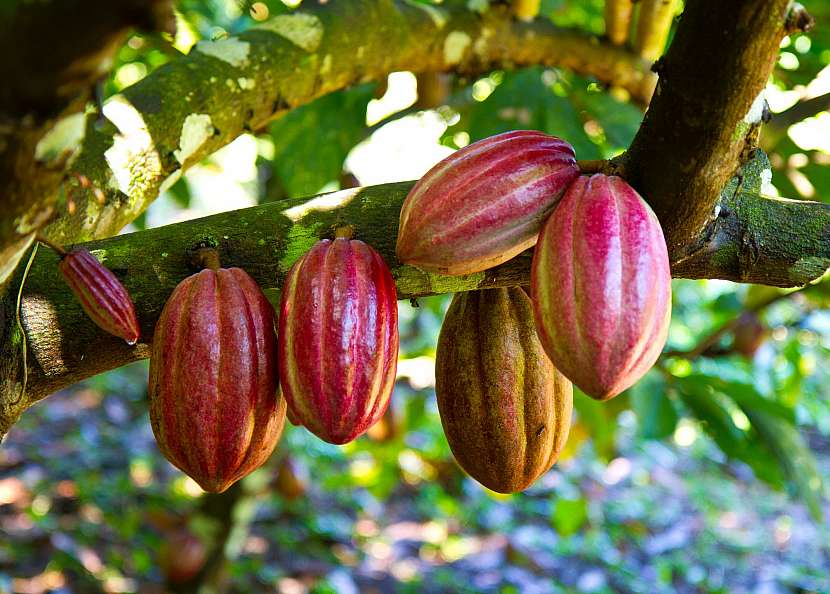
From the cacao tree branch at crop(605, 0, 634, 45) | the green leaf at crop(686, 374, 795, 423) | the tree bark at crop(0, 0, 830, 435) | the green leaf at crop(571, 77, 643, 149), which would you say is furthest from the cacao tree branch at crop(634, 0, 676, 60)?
the tree bark at crop(0, 0, 830, 435)

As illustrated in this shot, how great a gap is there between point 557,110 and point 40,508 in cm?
271

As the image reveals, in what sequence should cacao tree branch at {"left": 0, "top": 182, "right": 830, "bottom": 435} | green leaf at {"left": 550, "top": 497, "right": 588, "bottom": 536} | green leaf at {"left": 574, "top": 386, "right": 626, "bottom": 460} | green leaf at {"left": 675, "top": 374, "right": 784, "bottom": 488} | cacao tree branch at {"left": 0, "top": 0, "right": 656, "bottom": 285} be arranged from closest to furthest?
cacao tree branch at {"left": 0, "top": 182, "right": 830, "bottom": 435} < cacao tree branch at {"left": 0, "top": 0, "right": 656, "bottom": 285} < green leaf at {"left": 675, "top": 374, "right": 784, "bottom": 488} < green leaf at {"left": 574, "top": 386, "right": 626, "bottom": 460} < green leaf at {"left": 550, "top": 497, "right": 588, "bottom": 536}

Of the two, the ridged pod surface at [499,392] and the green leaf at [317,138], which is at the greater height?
the ridged pod surface at [499,392]

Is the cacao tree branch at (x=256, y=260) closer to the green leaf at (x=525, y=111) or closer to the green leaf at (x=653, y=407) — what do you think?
the green leaf at (x=525, y=111)

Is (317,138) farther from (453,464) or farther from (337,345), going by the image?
(453,464)

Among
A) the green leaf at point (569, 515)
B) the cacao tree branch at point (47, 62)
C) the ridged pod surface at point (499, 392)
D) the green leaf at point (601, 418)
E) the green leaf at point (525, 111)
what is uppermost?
the cacao tree branch at point (47, 62)

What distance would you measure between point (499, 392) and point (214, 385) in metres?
0.29

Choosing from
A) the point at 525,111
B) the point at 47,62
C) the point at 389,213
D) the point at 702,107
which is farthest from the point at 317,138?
the point at 47,62

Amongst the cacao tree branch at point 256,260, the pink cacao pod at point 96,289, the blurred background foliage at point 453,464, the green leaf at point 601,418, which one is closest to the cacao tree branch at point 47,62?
the pink cacao pod at point 96,289

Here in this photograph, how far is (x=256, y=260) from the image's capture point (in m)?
0.86

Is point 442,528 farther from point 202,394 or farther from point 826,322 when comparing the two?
point 202,394

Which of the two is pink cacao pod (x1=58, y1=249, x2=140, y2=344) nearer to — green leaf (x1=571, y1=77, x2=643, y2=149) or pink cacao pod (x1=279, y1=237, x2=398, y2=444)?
pink cacao pod (x1=279, y1=237, x2=398, y2=444)

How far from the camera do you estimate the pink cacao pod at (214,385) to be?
0.70m

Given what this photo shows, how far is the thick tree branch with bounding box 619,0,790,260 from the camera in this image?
60 centimetres
